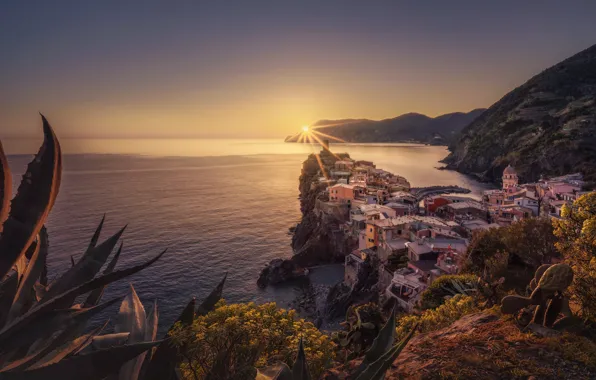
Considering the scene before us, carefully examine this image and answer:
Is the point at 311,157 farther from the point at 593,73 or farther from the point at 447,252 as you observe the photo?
the point at 593,73

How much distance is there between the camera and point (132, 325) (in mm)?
3814

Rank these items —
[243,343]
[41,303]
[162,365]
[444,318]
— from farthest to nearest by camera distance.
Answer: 1. [444,318]
2. [243,343]
3. [162,365]
4. [41,303]

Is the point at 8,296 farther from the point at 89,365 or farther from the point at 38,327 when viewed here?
the point at 89,365

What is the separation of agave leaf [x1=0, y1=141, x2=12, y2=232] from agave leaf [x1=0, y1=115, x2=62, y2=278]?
0.04 m

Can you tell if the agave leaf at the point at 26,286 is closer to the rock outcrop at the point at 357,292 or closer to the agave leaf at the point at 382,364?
the agave leaf at the point at 382,364

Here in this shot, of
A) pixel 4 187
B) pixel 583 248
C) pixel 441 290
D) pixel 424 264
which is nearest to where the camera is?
pixel 4 187

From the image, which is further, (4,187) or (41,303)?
(41,303)

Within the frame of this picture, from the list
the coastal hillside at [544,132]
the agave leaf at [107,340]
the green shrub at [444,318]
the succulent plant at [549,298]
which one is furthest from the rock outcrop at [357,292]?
the coastal hillside at [544,132]

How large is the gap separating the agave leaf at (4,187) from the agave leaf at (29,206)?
0.04 metres

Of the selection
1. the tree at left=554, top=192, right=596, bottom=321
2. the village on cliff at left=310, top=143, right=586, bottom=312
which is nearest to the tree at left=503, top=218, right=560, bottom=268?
the village on cliff at left=310, top=143, right=586, bottom=312

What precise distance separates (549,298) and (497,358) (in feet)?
6.70

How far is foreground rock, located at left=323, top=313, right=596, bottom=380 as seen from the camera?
562 centimetres

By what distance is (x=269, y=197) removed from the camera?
76.2m

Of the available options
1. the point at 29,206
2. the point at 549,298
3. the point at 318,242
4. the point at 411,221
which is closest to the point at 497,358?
the point at 549,298
